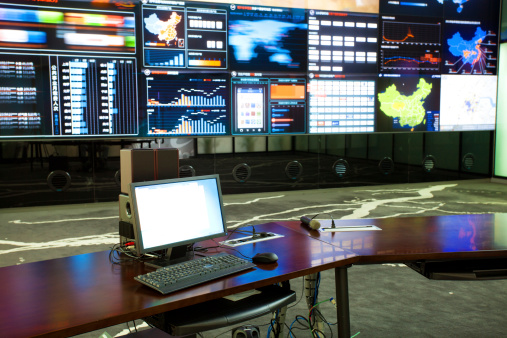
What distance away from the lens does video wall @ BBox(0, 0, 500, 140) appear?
6.02m

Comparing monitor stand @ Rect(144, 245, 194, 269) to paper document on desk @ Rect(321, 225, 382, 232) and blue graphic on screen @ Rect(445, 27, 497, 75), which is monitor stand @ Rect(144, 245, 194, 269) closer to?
paper document on desk @ Rect(321, 225, 382, 232)

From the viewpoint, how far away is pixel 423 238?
2508 millimetres

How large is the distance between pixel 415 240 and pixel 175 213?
1.19 meters

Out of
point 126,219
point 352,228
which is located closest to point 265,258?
point 126,219

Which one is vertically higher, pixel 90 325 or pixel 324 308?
pixel 90 325

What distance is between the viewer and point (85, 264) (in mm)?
2102

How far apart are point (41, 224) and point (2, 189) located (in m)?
1.00

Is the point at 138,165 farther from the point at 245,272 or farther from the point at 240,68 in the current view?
the point at 240,68

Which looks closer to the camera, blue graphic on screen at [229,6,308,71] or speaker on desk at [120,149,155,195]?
speaker on desk at [120,149,155,195]

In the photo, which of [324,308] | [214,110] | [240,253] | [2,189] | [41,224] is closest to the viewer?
[240,253]

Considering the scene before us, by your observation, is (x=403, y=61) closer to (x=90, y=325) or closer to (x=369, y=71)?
(x=369, y=71)

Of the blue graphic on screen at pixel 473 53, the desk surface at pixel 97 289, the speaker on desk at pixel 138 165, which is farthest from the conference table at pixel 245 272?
the blue graphic on screen at pixel 473 53

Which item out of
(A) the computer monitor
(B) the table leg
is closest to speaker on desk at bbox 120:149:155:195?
(A) the computer monitor

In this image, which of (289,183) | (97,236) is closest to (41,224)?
(97,236)
